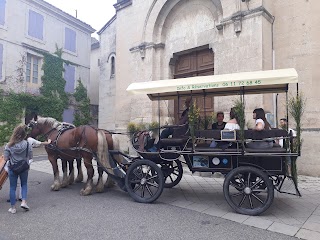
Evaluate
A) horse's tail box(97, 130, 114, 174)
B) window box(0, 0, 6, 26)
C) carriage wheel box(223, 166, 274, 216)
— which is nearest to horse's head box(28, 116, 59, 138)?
horse's tail box(97, 130, 114, 174)

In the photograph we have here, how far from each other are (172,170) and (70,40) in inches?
650

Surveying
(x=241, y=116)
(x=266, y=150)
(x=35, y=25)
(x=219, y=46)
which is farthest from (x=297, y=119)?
(x=35, y=25)

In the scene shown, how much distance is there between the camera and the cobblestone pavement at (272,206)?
3662 millimetres

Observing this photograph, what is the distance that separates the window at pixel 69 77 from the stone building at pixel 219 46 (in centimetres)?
708

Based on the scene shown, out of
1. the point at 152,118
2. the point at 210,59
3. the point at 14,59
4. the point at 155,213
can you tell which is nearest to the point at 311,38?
the point at 210,59

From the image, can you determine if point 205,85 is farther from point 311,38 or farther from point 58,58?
point 58,58

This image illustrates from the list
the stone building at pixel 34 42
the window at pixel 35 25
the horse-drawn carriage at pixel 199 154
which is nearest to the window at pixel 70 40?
the stone building at pixel 34 42

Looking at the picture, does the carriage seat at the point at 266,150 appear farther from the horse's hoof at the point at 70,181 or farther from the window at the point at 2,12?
the window at the point at 2,12

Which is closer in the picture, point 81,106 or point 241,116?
point 241,116

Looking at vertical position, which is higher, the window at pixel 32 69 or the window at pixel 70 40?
the window at pixel 70 40

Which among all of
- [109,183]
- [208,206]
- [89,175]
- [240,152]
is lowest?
[208,206]

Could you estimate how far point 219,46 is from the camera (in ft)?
29.0

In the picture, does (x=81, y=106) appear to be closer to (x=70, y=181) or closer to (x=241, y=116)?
(x=70, y=181)

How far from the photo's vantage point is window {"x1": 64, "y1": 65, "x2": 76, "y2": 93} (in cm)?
1856
